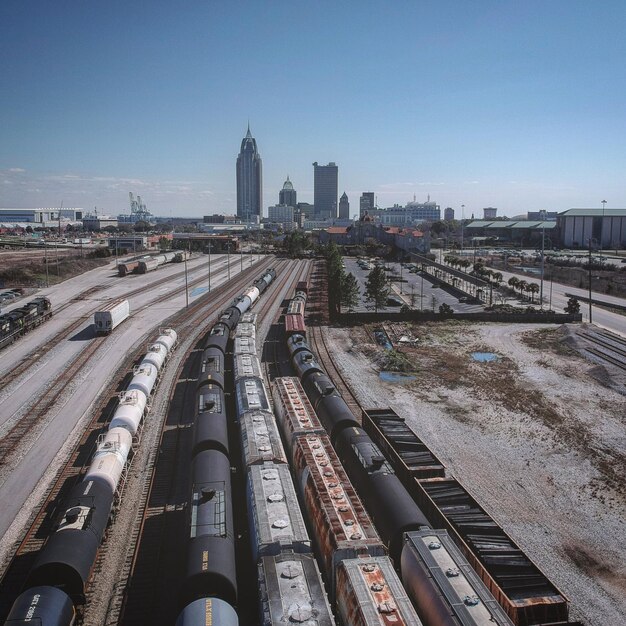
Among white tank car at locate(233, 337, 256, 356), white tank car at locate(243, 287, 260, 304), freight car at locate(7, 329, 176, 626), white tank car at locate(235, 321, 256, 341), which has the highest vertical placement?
white tank car at locate(243, 287, 260, 304)

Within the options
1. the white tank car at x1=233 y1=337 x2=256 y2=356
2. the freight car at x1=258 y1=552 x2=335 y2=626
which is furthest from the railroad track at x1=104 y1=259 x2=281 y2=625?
the white tank car at x1=233 y1=337 x2=256 y2=356

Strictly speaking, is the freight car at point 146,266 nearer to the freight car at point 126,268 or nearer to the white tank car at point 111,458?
the freight car at point 126,268

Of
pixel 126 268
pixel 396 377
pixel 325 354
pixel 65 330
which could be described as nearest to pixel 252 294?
pixel 325 354

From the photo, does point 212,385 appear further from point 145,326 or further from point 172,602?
point 145,326

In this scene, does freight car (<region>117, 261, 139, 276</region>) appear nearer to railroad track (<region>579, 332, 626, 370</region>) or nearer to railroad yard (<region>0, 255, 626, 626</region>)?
railroad yard (<region>0, 255, 626, 626</region>)

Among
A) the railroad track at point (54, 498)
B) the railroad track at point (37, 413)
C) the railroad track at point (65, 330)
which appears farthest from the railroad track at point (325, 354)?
the railroad track at point (65, 330)

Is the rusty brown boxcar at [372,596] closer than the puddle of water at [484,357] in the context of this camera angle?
Yes
